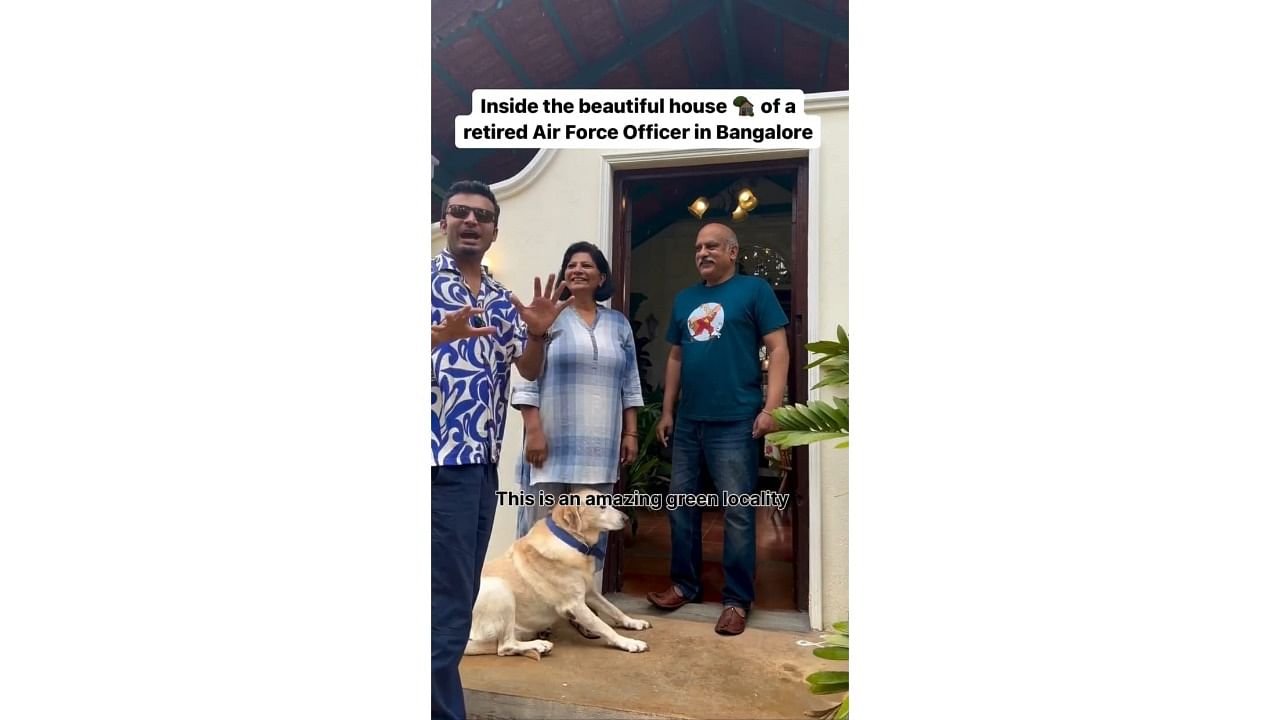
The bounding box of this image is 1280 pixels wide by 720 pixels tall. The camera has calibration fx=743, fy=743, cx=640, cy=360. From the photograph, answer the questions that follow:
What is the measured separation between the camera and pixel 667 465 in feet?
4.97

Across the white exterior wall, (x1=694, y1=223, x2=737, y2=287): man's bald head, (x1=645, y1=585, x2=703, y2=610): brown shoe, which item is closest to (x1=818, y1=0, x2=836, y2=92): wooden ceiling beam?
the white exterior wall

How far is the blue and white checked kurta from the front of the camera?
153 centimetres

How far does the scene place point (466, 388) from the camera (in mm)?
1530

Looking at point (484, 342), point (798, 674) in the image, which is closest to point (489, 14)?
point (484, 342)

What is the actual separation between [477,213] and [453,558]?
0.71 m

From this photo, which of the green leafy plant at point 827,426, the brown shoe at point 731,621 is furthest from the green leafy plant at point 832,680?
the brown shoe at point 731,621

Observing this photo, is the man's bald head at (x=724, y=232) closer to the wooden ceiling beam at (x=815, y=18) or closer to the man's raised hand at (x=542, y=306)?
the man's raised hand at (x=542, y=306)

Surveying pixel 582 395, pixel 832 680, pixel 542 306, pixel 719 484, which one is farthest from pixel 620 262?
pixel 832 680

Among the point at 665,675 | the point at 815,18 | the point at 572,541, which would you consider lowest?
the point at 665,675

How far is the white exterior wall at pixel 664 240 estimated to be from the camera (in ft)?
4.89

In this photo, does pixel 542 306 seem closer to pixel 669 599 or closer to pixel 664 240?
pixel 664 240

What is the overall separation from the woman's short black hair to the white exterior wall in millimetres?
15

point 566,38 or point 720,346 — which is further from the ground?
point 566,38
